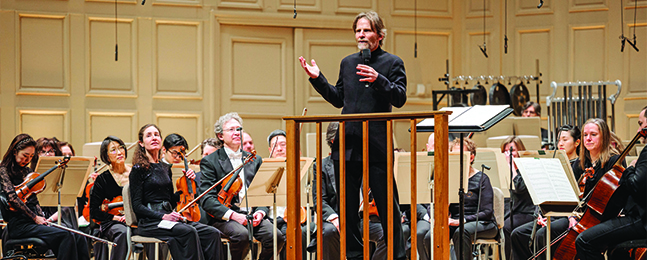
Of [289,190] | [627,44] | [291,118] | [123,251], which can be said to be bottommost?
[123,251]

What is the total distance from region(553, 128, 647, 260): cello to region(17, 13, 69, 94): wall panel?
529cm

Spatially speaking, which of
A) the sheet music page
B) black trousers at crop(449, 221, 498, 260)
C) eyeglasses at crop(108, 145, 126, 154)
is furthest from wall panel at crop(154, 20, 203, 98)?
the sheet music page

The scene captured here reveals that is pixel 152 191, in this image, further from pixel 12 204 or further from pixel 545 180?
pixel 545 180

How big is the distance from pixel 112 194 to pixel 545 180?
8.94 feet

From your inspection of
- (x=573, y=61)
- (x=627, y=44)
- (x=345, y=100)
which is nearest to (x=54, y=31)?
(x=345, y=100)

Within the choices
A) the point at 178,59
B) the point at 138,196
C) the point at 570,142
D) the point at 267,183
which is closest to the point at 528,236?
the point at 570,142

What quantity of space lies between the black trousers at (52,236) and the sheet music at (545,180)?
111 inches

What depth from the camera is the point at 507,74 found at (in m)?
7.68

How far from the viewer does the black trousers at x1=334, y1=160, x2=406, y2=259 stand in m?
2.62

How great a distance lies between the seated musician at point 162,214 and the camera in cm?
378

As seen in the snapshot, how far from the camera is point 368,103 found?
8.78ft

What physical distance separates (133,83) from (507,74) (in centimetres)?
446

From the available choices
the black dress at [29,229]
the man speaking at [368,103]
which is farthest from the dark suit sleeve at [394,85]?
the black dress at [29,229]

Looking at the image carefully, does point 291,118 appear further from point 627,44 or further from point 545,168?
point 627,44
